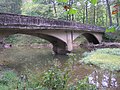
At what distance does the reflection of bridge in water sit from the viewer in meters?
10.8

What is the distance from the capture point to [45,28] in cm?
1420

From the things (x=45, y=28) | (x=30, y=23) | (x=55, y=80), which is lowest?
(x=55, y=80)

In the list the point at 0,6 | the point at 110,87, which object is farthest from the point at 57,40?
the point at 0,6

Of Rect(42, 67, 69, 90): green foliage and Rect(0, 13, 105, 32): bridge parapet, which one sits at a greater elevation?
Rect(0, 13, 105, 32): bridge parapet

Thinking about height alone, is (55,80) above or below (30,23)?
below

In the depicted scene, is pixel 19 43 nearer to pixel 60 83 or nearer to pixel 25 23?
pixel 25 23

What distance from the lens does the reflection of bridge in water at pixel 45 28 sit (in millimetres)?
10841

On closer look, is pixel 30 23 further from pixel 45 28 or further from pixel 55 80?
pixel 55 80

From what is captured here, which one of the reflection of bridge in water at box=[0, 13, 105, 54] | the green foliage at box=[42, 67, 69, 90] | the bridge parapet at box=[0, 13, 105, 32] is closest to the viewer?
Answer: the green foliage at box=[42, 67, 69, 90]

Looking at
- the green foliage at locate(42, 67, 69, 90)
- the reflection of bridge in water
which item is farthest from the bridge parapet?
the green foliage at locate(42, 67, 69, 90)

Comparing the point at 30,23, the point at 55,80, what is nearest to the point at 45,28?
the point at 30,23

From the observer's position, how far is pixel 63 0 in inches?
55.6

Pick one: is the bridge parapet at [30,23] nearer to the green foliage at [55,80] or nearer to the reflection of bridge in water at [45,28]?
the reflection of bridge in water at [45,28]

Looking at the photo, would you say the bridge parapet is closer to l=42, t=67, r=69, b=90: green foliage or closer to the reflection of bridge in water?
the reflection of bridge in water
